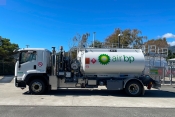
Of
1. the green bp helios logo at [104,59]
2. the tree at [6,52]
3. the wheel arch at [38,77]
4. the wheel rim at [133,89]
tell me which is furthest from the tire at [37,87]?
the tree at [6,52]

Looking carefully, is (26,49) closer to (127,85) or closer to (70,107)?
(70,107)

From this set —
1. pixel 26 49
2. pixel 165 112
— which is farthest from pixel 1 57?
pixel 165 112

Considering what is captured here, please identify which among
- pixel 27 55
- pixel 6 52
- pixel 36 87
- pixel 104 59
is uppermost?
pixel 6 52

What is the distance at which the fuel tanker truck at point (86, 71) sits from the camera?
10.9 meters

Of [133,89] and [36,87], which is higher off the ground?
[36,87]

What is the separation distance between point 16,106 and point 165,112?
6223 millimetres

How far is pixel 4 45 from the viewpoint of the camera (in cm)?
2847

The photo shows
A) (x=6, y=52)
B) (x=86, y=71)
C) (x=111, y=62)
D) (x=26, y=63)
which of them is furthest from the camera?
(x=6, y=52)

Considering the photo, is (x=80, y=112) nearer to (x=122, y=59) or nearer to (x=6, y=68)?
(x=122, y=59)

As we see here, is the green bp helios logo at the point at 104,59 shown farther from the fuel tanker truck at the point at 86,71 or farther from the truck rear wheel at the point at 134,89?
the truck rear wheel at the point at 134,89

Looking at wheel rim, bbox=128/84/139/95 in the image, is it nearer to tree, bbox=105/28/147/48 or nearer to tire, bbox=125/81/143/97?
tire, bbox=125/81/143/97

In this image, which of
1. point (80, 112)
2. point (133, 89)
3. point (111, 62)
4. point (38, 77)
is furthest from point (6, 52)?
point (80, 112)

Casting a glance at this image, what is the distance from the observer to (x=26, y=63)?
1088cm

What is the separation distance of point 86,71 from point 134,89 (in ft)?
10.0
